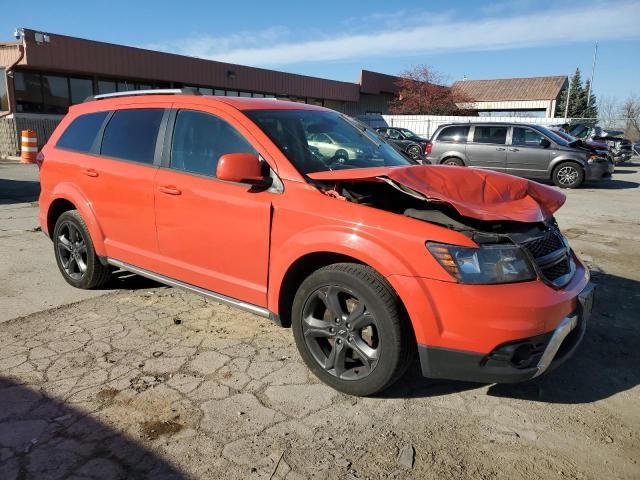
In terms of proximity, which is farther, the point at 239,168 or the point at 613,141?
the point at 613,141

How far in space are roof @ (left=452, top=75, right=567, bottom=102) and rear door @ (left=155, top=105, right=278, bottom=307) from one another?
46.2 meters

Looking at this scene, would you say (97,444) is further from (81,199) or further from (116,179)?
(81,199)

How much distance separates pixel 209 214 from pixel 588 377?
107 inches

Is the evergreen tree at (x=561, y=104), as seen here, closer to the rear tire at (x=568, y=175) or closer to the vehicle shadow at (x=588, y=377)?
the rear tire at (x=568, y=175)

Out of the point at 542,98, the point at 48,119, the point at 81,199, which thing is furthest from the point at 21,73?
the point at 542,98

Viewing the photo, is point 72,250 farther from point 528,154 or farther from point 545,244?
point 528,154

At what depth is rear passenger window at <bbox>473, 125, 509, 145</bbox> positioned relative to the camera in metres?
14.6

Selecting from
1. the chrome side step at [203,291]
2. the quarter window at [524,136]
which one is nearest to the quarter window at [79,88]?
the quarter window at [524,136]

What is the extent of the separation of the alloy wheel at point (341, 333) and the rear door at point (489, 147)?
12.5 meters

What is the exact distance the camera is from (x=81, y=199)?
4566 millimetres

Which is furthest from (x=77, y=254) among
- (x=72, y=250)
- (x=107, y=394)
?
(x=107, y=394)

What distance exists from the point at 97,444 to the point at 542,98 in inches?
2038

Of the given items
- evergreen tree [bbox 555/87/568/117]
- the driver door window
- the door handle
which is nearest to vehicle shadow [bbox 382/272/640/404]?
the door handle

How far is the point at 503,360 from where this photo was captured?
8.65ft
